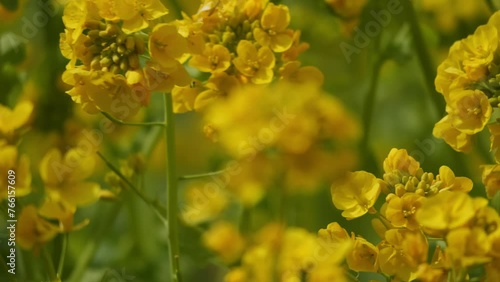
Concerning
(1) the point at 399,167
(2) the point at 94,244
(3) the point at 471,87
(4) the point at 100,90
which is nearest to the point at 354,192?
(1) the point at 399,167

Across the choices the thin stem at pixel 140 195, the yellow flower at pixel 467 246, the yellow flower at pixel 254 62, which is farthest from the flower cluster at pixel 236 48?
the yellow flower at pixel 467 246

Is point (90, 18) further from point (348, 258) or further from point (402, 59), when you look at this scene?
point (402, 59)

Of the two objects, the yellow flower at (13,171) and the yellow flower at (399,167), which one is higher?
the yellow flower at (399,167)

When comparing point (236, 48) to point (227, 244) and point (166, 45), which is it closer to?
point (166, 45)

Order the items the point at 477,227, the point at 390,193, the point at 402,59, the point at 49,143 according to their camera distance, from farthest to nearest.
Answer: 1. the point at 49,143
2. the point at 402,59
3. the point at 390,193
4. the point at 477,227

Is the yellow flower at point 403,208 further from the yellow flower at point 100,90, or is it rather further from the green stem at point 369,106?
the green stem at point 369,106

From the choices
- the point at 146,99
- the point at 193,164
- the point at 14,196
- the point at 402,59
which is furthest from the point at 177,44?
the point at 193,164

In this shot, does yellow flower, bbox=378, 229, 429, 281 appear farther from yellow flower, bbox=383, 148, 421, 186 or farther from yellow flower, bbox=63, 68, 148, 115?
yellow flower, bbox=63, 68, 148, 115
